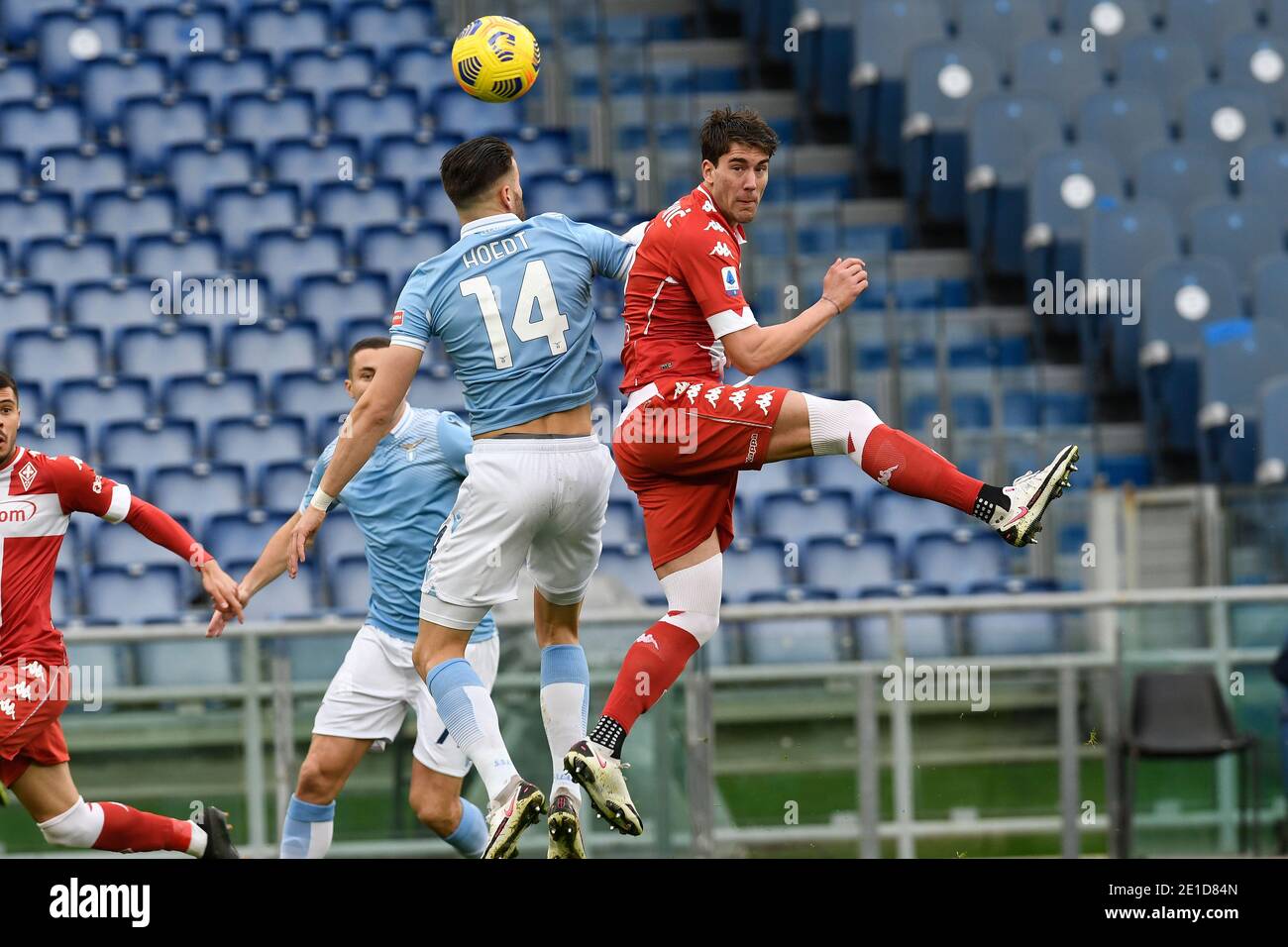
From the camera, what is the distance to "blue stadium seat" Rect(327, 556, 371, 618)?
10.5 metres

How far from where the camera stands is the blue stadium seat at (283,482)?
434 inches

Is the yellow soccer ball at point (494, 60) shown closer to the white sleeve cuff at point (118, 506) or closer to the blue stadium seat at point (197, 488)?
the white sleeve cuff at point (118, 506)

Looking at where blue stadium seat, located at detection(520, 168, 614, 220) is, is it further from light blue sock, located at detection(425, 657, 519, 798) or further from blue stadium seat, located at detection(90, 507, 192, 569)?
A: light blue sock, located at detection(425, 657, 519, 798)

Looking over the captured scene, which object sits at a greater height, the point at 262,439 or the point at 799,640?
the point at 262,439

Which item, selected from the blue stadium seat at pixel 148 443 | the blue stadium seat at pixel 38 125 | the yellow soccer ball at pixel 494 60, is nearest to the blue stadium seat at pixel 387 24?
the blue stadium seat at pixel 38 125

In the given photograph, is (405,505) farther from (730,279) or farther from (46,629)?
(730,279)

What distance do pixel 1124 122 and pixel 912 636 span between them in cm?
571

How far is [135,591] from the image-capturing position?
34.7 ft

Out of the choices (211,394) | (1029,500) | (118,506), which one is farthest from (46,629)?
(211,394)

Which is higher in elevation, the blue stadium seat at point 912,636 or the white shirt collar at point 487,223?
the white shirt collar at point 487,223

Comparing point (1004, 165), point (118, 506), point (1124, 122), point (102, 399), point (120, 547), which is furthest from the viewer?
point (1124, 122)

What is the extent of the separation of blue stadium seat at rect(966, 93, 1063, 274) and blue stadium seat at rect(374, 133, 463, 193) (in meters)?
3.12

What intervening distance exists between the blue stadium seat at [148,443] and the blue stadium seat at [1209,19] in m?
7.93
